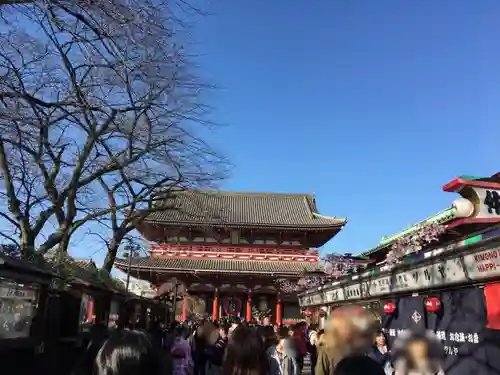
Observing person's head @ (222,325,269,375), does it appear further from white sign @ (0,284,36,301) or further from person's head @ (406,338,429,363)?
white sign @ (0,284,36,301)

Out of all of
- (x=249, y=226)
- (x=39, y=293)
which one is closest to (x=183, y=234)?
(x=249, y=226)

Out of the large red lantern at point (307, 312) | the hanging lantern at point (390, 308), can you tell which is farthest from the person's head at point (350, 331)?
the large red lantern at point (307, 312)

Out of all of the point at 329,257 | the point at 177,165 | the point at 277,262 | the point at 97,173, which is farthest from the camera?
the point at 277,262

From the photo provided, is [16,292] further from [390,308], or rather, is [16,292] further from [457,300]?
[390,308]

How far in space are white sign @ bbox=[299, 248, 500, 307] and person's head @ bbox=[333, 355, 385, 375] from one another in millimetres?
5869

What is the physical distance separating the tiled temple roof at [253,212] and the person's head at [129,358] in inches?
954

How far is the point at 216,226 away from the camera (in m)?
30.2

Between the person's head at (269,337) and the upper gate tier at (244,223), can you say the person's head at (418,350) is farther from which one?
the upper gate tier at (244,223)

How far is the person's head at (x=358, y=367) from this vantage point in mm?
2086

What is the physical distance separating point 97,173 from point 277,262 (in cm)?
1884

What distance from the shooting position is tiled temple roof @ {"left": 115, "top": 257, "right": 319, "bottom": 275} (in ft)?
92.6

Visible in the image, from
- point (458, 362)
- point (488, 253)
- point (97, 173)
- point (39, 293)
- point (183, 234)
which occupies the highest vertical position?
point (183, 234)

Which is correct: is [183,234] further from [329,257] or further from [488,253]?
[488,253]

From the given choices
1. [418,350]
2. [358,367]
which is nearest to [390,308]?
[418,350]
